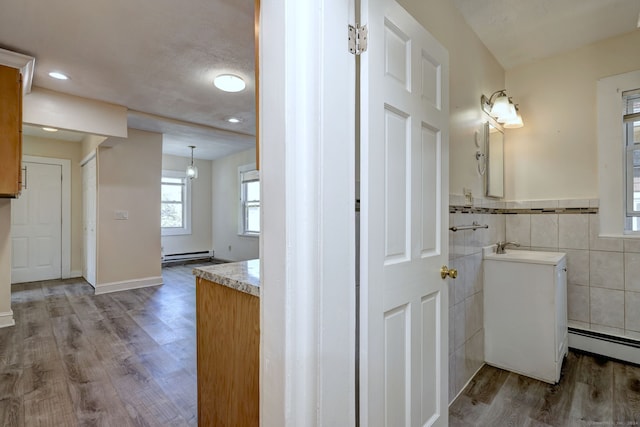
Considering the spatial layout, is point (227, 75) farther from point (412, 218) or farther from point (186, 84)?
point (412, 218)

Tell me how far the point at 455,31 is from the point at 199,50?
6.23 feet

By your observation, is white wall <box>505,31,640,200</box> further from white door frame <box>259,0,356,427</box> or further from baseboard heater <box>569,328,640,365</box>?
white door frame <box>259,0,356,427</box>

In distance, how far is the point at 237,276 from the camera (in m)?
1.25

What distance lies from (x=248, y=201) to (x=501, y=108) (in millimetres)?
4931

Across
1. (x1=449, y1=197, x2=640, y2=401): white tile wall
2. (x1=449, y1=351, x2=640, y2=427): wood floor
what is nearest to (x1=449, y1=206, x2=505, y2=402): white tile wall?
(x1=449, y1=197, x2=640, y2=401): white tile wall

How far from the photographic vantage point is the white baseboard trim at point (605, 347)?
2297 mm

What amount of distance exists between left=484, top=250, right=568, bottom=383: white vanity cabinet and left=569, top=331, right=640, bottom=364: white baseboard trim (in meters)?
0.25

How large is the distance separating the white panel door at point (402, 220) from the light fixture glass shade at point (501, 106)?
3.76 ft

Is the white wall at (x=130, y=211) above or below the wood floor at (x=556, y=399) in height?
above

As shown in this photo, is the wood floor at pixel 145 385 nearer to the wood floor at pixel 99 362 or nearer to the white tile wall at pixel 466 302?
the wood floor at pixel 99 362

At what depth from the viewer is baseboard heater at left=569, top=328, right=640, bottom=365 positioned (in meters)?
2.30

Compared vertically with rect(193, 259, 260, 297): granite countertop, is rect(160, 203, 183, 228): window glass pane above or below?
above

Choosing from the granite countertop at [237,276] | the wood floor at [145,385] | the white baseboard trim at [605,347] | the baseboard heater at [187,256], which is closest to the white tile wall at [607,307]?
the white baseboard trim at [605,347]

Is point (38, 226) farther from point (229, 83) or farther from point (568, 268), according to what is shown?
point (568, 268)
